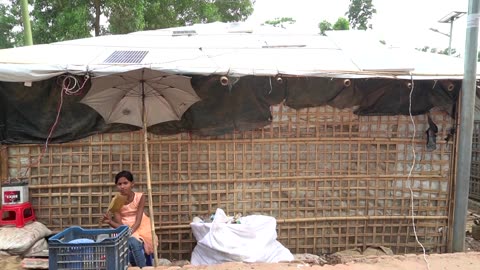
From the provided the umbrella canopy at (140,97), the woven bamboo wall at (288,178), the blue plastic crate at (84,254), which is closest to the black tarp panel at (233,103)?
the woven bamboo wall at (288,178)

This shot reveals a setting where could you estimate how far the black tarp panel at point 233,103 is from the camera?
4.61 meters

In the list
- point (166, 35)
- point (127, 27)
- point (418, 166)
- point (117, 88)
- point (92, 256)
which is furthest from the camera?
point (127, 27)

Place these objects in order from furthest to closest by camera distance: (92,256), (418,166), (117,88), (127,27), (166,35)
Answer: (127,27)
(166,35)
(418,166)
(117,88)
(92,256)

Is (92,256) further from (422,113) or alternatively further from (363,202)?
(422,113)

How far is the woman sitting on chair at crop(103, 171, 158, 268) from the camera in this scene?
393cm

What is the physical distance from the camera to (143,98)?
413 cm

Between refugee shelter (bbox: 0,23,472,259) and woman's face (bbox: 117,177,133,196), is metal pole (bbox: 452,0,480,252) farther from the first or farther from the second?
woman's face (bbox: 117,177,133,196)

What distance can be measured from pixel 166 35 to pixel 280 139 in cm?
250

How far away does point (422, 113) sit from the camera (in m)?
4.83

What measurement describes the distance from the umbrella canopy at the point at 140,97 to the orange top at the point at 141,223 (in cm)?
98

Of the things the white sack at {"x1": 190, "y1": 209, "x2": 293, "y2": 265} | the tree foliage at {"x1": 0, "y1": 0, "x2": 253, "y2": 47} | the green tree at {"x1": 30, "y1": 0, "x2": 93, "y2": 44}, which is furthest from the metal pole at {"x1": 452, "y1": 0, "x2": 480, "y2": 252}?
the green tree at {"x1": 30, "y1": 0, "x2": 93, "y2": 44}

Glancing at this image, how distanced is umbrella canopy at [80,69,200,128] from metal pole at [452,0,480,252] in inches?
130

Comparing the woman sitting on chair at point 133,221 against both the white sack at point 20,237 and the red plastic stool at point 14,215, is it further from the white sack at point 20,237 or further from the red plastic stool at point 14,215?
the red plastic stool at point 14,215

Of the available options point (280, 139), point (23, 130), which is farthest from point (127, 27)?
point (280, 139)
